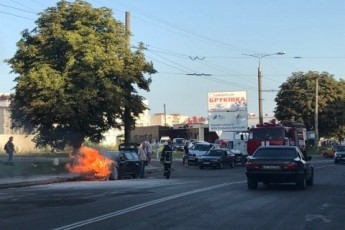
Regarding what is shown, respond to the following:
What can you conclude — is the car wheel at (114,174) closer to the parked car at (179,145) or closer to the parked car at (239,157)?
the parked car at (239,157)

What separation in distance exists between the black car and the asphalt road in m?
0.44

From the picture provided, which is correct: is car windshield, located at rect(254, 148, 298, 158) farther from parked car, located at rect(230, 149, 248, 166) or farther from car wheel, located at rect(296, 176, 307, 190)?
parked car, located at rect(230, 149, 248, 166)

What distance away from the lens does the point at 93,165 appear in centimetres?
2755

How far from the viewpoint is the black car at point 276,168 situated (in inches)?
779

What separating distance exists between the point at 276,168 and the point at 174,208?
6341mm

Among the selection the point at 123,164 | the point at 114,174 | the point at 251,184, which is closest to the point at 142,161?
the point at 123,164

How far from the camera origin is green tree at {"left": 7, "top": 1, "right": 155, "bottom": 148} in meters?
34.4

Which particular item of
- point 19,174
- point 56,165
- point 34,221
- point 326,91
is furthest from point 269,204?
point 326,91

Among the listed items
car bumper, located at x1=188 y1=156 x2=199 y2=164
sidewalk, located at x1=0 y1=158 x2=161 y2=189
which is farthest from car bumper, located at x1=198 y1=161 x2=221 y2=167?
sidewalk, located at x1=0 y1=158 x2=161 y2=189

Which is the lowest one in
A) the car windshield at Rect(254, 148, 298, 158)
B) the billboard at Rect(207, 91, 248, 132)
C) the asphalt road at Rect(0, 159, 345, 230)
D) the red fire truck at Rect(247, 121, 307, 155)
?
the asphalt road at Rect(0, 159, 345, 230)

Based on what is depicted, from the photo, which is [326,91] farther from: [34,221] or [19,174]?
[34,221]

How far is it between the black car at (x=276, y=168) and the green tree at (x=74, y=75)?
53.3ft

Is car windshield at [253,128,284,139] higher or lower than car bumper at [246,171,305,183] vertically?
higher

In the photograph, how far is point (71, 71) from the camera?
1367 inches
